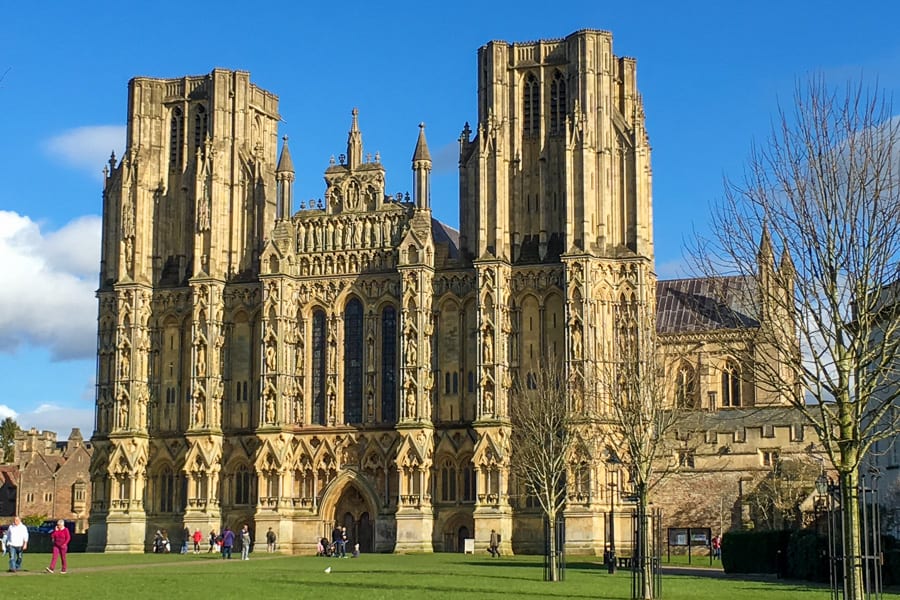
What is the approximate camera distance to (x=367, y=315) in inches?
3209

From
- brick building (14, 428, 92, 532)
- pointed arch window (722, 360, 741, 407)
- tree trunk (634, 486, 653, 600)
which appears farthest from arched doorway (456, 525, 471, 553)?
brick building (14, 428, 92, 532)

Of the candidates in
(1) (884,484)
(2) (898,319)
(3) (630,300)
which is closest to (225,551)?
(3) (630,300)

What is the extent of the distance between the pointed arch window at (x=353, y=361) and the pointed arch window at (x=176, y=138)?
1525cm

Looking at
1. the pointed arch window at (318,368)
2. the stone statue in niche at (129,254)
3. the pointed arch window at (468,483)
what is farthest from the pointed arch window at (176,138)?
the pointed arch window at (468,483)

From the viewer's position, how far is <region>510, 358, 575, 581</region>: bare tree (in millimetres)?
58697

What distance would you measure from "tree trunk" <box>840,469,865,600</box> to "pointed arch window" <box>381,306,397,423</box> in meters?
53.8

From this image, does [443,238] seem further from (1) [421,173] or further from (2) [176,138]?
(2) [176,138]

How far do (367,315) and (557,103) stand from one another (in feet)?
53.5

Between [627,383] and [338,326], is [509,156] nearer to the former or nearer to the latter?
[338,326]

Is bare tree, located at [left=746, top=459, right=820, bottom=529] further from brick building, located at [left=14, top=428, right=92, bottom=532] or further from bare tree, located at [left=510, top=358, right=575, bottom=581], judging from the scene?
brick building, located at [left=14, top=428, right=92, bottom=532]

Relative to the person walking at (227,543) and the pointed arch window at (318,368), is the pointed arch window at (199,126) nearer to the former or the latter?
the pointed arch window at (318,368)

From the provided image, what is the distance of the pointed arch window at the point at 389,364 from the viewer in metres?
80.6

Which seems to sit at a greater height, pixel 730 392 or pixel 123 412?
pixel 730 392

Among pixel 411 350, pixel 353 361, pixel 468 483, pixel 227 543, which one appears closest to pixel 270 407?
pixel 353 361
